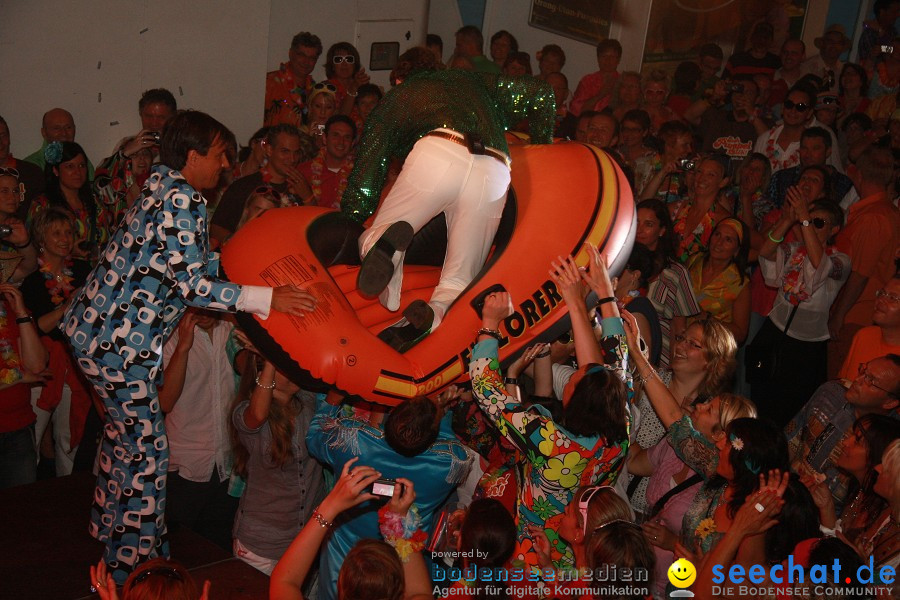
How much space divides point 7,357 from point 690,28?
7.04 m

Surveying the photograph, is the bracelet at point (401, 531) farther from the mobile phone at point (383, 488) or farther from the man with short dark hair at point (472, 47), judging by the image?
the man with short dark hair at point (472, 47)

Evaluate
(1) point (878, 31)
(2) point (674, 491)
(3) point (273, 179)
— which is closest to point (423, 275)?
(2) point (674, 491)

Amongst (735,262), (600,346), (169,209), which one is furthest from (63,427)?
(735,262)

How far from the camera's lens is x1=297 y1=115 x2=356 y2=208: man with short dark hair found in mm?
4938

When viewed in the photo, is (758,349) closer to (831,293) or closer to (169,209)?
(831,293)

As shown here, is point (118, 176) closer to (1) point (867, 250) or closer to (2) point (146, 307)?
(2) point (146, 307)

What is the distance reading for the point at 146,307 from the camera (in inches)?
Result: 109

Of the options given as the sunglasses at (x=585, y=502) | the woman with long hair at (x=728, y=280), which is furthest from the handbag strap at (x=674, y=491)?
the woman with long hair at (x=728, y=280)

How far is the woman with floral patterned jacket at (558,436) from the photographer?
7.89 ft

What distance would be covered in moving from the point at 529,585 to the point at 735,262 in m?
2.65

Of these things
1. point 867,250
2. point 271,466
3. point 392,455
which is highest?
point 867,250

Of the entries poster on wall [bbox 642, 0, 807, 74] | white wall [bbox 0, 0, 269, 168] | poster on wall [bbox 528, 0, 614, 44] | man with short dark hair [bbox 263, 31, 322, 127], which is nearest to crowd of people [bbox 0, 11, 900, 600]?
white wall [bbox 0, 0, 269, 168]

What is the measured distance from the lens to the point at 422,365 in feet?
9.54

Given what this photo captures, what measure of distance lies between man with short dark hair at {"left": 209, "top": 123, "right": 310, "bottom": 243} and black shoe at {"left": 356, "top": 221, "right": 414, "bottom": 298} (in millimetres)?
1808
